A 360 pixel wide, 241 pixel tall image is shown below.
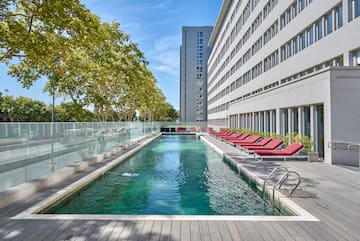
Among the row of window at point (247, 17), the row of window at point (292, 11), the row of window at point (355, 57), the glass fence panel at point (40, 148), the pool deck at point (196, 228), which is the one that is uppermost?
the row of window at point (247, 17)

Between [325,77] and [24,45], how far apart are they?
1090 centimetres

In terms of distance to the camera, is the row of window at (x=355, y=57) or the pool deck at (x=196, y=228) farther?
the row of window at (x=355, y=57)

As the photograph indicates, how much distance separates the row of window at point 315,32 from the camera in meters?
12.9

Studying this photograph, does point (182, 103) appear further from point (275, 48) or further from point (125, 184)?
point (125, 184)

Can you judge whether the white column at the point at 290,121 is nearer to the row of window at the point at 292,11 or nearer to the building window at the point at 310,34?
the building window at the point at 310,34

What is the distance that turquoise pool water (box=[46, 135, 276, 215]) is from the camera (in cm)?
626

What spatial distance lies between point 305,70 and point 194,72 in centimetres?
6544

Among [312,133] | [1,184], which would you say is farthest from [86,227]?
[312,133]

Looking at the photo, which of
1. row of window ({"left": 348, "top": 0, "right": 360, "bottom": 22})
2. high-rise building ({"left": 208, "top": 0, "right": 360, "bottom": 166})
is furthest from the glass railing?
row of window ({"left": 348, "top": 0, "right": 360, "bottom": 22})

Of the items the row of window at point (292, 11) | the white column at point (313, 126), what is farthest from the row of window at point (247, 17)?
the white column at point (313, 126)

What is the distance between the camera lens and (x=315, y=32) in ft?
48.5

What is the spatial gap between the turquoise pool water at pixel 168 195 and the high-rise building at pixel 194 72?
229 feet

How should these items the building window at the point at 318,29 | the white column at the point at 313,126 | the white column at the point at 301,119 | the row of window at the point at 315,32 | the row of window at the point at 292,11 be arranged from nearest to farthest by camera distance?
the white column at the point at 313,126 < the row of window at the point at 315,32 < the white column at the point at 301,119 < the building window at the point at 318,29 < the row of window at the point at 292,11

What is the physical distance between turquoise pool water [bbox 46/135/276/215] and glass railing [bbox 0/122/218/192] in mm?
1378
